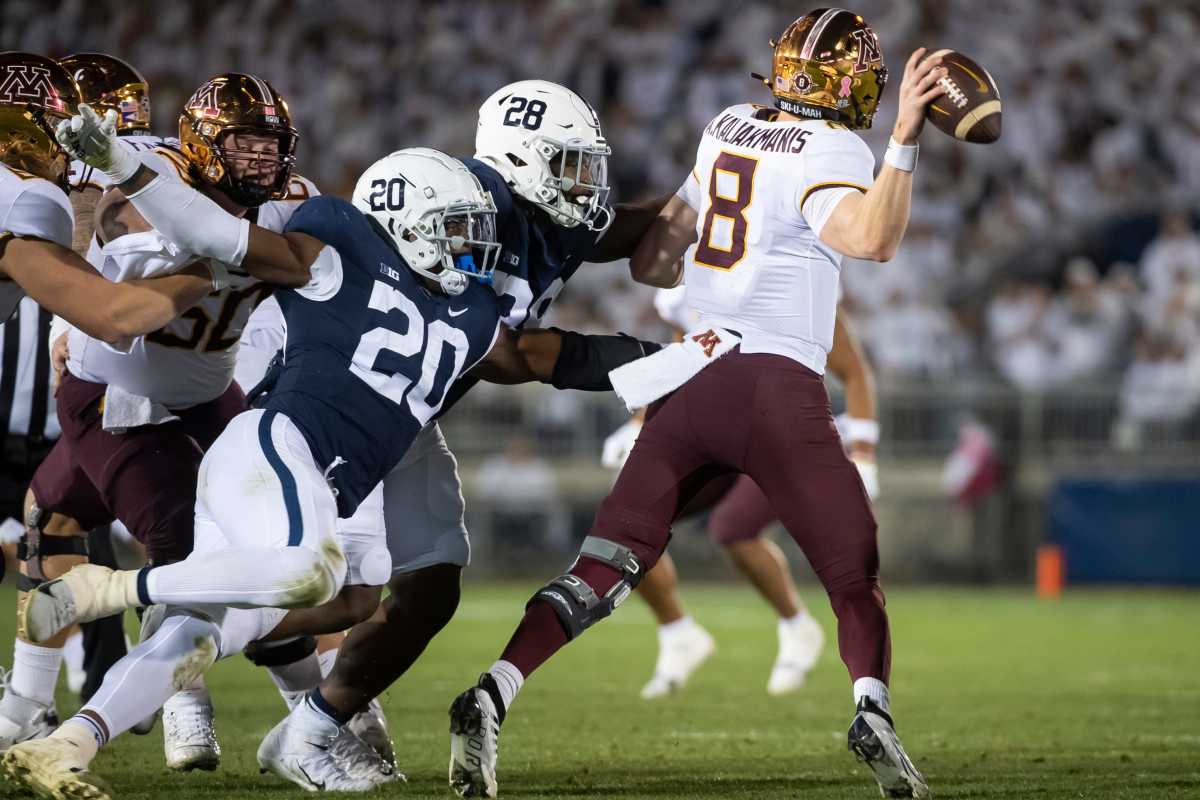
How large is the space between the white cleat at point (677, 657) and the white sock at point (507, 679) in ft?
8.81

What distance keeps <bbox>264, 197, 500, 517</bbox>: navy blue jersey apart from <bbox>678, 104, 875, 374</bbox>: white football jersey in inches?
31.0

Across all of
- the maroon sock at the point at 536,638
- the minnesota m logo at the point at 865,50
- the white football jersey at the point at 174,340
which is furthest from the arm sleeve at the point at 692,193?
the maroon sock at the point at 536,638

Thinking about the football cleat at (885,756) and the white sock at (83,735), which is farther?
the football cleat at (885,756)

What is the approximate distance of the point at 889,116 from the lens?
48.6 ft

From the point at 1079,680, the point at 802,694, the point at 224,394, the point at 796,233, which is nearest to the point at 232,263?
the point at 224,394

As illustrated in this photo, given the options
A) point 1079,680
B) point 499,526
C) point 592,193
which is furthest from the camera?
point 499,526

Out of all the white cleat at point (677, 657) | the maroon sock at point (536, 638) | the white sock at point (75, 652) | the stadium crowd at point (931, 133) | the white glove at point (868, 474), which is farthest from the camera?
the stadium crowd at point (931, 133)

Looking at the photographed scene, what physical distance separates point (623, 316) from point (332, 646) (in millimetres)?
8807

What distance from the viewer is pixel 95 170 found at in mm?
4906

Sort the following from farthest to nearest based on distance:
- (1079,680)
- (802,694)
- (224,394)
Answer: (1079,680), (802,694), (224,394)

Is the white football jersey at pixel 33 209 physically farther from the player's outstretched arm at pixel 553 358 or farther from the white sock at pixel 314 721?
the white sock at pixel 314 721

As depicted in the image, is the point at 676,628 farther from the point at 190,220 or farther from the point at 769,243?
the point at 190,220

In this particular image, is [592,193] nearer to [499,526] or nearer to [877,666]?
[877,666]

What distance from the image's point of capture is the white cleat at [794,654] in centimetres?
704
